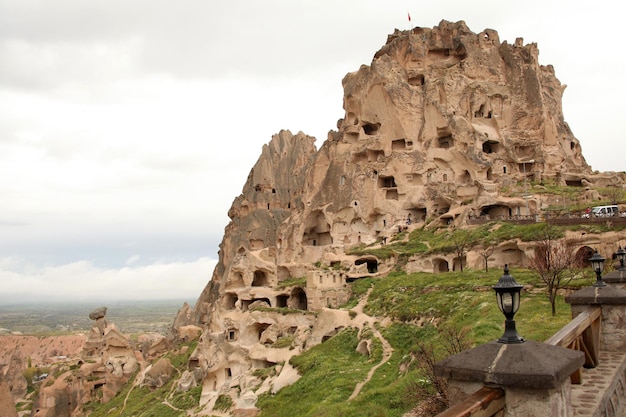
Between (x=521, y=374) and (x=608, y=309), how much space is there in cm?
602

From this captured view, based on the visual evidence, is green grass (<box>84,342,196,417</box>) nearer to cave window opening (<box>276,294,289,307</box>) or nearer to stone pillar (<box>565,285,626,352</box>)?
cave window opening (<box>276,294,289,307</box>)

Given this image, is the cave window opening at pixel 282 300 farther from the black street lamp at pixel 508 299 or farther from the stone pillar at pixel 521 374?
the stone pillar at pixel 521 374

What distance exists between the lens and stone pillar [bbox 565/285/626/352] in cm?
951

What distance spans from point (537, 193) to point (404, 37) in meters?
26.9

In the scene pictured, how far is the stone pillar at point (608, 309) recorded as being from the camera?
9508 millimetres

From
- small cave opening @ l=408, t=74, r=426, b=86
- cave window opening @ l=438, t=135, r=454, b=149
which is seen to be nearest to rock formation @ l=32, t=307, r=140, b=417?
cave window opening @ l=438, t=135, r=454, b=149

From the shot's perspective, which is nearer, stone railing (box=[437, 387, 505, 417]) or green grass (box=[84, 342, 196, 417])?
stone railing (box=[437, 387, 505, 417])

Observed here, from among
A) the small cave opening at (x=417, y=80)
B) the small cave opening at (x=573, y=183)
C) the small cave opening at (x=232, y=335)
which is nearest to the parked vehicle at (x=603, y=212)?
the small cave opening at (x=573, y=183)

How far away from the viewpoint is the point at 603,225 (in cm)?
3397

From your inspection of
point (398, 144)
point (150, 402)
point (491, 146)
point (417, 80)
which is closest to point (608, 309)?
point (150, 402)

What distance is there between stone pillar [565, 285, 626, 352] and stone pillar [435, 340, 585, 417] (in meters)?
4.99

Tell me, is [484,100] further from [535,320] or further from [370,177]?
[535,320]

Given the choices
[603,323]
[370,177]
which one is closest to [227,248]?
[370,177]

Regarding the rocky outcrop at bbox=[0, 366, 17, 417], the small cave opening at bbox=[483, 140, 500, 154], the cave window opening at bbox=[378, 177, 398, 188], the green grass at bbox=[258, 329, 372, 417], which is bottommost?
the rocky outcrop at bbox=[0, 366, 17, 417]
